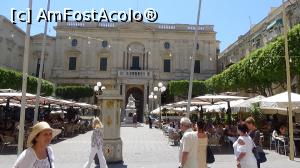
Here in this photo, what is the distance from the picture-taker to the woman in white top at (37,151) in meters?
3.71

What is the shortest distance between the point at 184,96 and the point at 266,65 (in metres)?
25.1

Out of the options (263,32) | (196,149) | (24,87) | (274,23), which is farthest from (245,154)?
(263,32)

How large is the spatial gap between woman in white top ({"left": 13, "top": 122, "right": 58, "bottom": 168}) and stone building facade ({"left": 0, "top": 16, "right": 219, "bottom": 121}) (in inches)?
1908

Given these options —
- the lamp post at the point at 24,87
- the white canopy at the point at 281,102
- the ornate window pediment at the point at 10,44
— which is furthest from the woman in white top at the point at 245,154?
the ornate window pediment at the point at 10,44

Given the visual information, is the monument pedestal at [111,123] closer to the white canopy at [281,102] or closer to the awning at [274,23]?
the white canopy at [281,102]

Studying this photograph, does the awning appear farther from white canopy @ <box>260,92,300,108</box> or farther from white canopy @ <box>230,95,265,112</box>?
white canopy @ <box>260,92,300,108</box>

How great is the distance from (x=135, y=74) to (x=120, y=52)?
14.8 feet

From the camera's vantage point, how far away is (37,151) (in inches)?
148

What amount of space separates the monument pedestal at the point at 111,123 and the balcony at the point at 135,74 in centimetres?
3944

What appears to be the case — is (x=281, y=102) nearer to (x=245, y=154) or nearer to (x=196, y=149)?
(x=245, y=154)

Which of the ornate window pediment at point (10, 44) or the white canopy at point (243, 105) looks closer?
the white canopy at point (243, 105)

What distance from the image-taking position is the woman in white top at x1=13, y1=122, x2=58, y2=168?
12.2 feet

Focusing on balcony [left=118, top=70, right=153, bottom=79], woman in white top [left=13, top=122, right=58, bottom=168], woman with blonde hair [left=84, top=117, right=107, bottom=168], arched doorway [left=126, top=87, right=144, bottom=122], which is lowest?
woman with blonde hair [left=84, top=117, right=107, bottom=168]

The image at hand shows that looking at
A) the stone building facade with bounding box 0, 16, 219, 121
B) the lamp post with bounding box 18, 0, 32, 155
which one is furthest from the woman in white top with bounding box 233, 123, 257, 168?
the stone building facade with bounding box 0, 16, 219, 121
